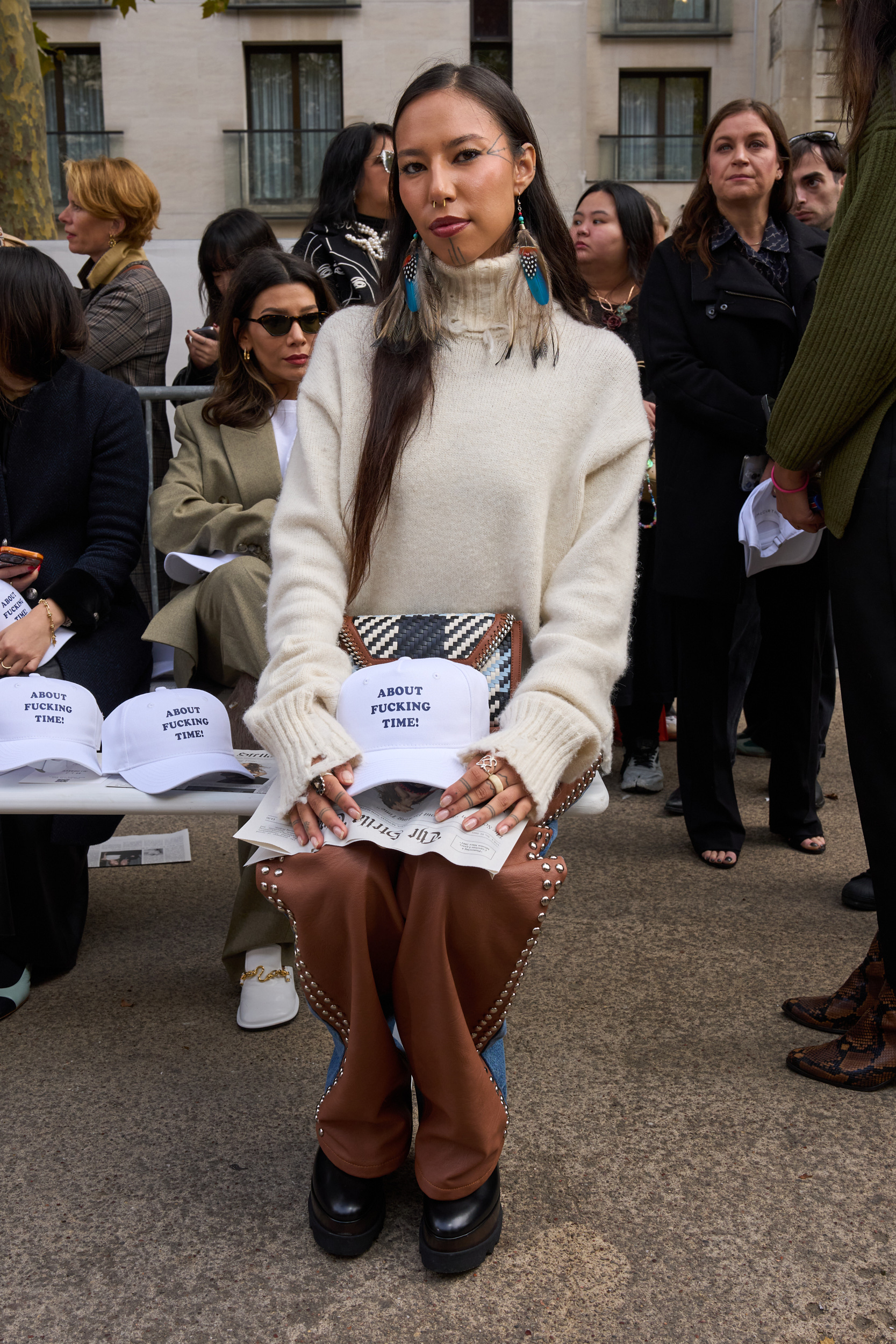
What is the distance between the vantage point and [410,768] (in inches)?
78.0

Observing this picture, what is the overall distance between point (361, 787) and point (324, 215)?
3.31 metres

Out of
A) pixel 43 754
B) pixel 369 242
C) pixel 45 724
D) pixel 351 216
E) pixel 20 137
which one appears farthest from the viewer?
pixel 20 137

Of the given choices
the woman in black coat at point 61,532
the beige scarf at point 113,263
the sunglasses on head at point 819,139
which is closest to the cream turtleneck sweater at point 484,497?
the woman in black coat at point 61,532

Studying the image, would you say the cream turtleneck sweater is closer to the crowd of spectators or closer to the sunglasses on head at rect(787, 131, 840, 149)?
the crowd of spectators

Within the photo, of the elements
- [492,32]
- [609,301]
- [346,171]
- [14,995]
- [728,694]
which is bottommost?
[14,995]

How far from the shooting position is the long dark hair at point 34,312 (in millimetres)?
3055

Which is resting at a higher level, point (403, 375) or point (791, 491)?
point (403, 375)

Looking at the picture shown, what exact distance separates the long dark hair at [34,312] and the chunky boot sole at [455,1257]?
2.37m

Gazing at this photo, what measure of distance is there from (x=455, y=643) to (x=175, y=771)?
68 centimetres

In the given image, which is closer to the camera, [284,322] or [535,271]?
[535,271]

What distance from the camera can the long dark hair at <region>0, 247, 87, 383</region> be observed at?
3055 mm

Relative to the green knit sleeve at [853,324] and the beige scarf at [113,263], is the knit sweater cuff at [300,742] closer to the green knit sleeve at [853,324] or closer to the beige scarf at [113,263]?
the green knit sleeve at [853,324]

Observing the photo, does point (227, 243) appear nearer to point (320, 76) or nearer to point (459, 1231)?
point (459, 1231)

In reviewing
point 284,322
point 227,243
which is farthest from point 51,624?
point 227,243
